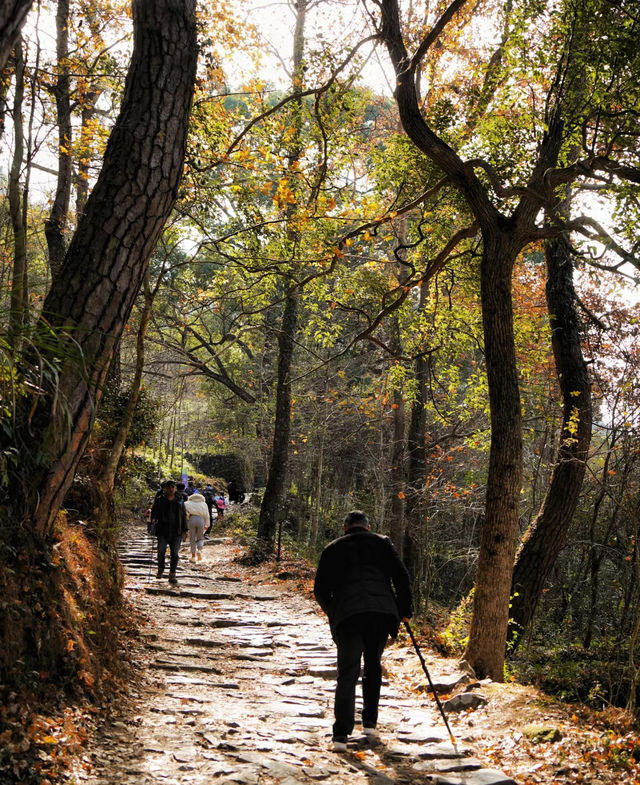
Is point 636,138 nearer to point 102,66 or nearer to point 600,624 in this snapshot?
point 102,66

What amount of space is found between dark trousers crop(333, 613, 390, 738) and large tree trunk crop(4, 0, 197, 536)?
2.47m

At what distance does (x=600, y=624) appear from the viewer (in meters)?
14.8

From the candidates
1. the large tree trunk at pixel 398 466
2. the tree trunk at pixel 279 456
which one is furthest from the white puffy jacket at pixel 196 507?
the large tree trunk at pixel 398 466

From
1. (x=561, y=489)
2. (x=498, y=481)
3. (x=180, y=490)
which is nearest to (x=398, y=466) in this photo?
(x=180, y=490)

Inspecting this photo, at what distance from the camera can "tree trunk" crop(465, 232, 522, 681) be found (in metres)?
7.12

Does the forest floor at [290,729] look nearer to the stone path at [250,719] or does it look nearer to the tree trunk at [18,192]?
the stone path at [250,719]

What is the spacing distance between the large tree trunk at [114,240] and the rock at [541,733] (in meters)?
4.16

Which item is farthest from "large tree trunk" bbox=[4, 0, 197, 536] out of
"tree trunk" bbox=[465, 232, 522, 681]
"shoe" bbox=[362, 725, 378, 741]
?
"tree trunk" bbox=[465, 232, 522, 681]

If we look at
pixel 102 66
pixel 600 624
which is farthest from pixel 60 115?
pixel 600 624

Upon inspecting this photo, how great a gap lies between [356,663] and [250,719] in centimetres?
129

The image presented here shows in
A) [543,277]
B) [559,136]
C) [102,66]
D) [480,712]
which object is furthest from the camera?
[543,277]

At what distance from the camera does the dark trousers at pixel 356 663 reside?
191 inches

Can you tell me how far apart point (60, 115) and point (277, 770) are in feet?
34.4

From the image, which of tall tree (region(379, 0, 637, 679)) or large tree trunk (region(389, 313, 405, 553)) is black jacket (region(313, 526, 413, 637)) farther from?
large tree trunk (region(389, 313, 405, 553))
